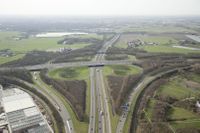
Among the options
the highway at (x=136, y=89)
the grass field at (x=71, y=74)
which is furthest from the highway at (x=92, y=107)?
the highway at (x=136, y=89)

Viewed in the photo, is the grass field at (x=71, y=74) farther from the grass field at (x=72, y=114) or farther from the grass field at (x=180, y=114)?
the grass field at (x=180, y=114)

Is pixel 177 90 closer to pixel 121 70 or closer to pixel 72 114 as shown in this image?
pixel 121 70

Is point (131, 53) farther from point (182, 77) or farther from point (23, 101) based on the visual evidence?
point (23, 101)

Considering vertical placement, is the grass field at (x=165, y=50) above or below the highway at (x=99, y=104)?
above

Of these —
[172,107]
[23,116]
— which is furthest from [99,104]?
[23,116]

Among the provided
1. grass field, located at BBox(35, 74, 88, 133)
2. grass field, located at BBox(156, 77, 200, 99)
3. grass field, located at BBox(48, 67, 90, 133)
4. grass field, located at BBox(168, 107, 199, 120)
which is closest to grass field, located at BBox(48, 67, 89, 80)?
grass field, located at BBox(48, 67, 90, 133)
